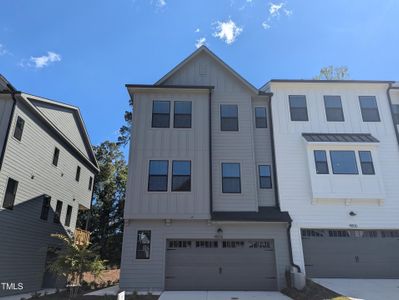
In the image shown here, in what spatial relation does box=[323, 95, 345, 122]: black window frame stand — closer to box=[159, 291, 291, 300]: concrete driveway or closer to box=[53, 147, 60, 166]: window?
box=[159, 291, 291, 300]: concrete driveway

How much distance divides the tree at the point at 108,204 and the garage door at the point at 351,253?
21208 millimetres

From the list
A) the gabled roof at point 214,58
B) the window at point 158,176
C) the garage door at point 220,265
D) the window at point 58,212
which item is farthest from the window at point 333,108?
the window at point 58,212

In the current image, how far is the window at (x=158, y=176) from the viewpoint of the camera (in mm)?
12808

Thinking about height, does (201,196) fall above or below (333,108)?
below

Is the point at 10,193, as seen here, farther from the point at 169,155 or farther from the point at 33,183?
the point at 169,155

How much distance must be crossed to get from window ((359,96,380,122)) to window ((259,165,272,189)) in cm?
569

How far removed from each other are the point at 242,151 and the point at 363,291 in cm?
708

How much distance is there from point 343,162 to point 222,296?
8.05 meters

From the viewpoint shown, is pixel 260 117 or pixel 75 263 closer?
pixel 75 263

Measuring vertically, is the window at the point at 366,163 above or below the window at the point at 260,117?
below

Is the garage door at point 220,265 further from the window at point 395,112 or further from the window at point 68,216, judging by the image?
the window at point 68,216

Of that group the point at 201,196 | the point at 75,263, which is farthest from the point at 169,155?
the point at 75,263

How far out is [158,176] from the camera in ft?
42.6

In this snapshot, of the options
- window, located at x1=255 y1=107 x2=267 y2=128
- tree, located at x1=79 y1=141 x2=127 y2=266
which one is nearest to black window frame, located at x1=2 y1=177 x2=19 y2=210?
window, located at x1=255 y1=107 x2=267 y2=128
